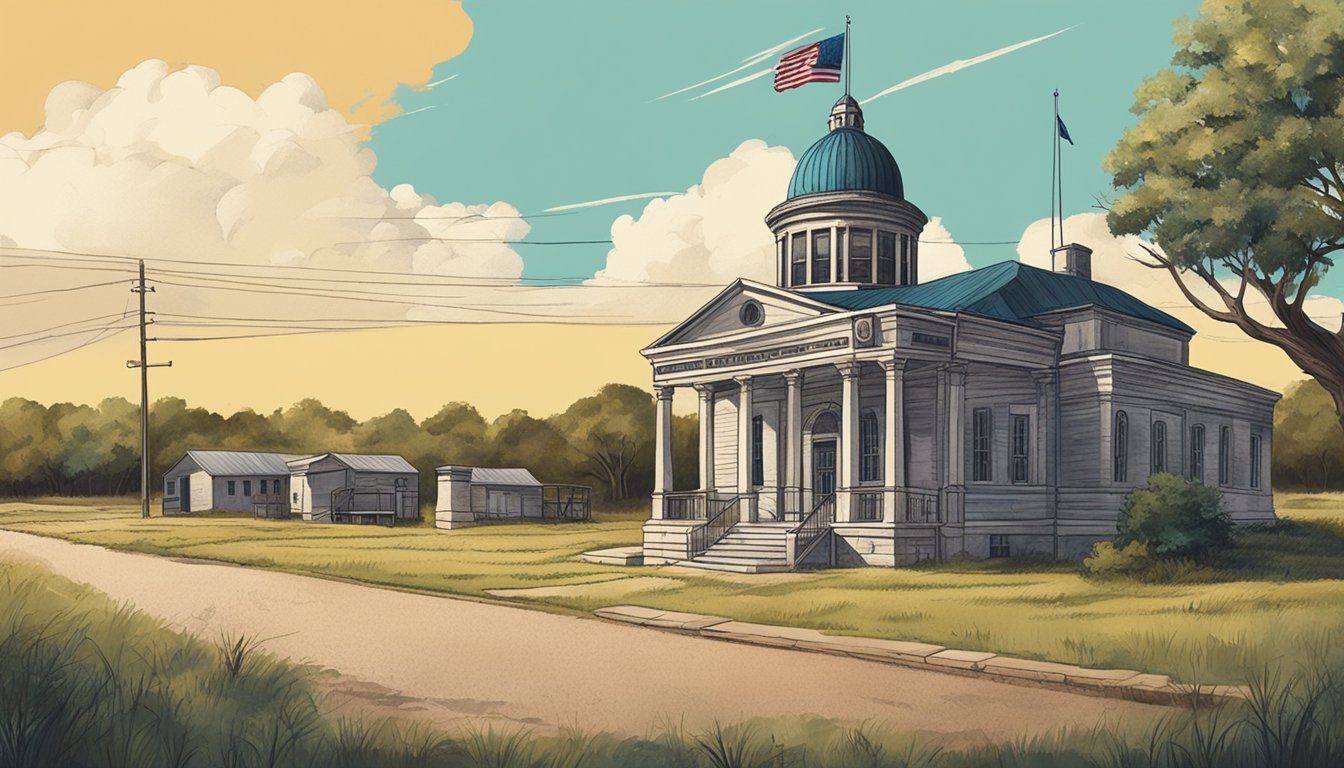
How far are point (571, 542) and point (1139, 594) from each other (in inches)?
922

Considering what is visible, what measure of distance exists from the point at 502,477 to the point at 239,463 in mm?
16233

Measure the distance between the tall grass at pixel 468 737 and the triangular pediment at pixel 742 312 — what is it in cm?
2010

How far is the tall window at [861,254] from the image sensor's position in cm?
3600

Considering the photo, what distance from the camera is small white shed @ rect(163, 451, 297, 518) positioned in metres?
64.9

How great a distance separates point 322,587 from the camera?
23172 mm

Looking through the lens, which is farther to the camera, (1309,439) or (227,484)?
(1309,439)

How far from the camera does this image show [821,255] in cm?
3644

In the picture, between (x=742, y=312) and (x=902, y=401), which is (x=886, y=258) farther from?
(x=902, y=401)

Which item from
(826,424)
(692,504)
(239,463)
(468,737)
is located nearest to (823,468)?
(826,424)

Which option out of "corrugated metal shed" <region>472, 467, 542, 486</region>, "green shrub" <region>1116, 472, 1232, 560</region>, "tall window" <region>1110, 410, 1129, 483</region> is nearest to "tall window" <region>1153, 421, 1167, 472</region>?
"tall window" <region>1110, 410, 1129, 483</region>

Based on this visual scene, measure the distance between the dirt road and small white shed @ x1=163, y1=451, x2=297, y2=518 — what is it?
157 ft

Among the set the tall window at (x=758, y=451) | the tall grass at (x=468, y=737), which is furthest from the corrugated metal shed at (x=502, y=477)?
the tall grass at (x=468, y=737)

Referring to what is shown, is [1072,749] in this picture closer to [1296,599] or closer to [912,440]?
[1296,599]

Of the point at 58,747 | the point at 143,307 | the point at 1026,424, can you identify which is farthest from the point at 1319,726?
the point at 143,307
